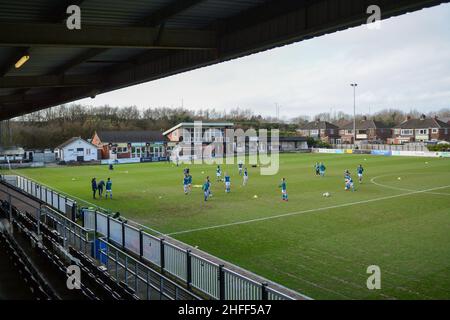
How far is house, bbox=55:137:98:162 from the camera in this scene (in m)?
61.6

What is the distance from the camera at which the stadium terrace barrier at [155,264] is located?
902cm

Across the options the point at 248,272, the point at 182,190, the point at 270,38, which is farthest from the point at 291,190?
the point at 270,38

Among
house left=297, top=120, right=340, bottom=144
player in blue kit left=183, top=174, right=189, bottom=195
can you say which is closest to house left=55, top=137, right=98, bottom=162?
player in blue kit left=183, top=174, right=189, bottom=195

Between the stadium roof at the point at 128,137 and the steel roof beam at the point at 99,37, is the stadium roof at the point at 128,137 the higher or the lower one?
the lower one

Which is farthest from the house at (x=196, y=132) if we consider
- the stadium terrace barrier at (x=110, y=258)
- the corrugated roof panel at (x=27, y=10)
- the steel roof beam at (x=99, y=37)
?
the corrugated roof panel at (x=27, y=10)

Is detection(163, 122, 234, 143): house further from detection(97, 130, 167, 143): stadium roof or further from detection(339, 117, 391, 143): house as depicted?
detection(339, 117, 391, 143): house

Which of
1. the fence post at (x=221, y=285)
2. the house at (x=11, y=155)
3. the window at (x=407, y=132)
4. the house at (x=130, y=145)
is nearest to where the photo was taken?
the fence post at (x=221, y=285)

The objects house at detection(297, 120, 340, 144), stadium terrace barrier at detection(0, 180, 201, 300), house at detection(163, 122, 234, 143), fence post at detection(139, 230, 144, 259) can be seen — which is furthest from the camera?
house at detection(297, 120, 340, 144)

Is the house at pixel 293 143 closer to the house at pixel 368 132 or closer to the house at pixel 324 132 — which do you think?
the house at pixel 324 132

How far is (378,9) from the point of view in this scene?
270 inches

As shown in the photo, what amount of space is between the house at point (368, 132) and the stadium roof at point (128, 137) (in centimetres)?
5670

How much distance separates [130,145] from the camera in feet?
223

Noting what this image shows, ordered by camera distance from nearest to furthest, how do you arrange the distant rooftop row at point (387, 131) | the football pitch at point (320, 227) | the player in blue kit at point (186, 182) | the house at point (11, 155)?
the football pitch at point (320, 227) < the player in blue kit at point (186, 182) < the house at point (11, 155) < the distant rooftop row at point (387, 131)

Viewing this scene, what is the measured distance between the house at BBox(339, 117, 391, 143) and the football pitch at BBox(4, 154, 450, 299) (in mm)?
77821
